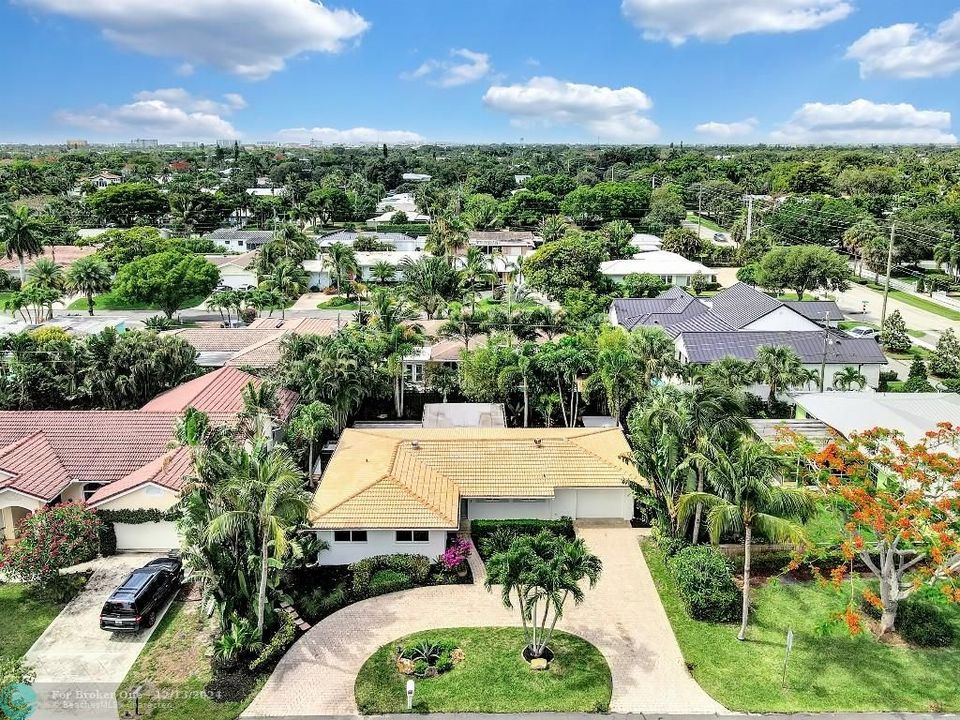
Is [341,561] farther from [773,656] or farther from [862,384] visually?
[862,384]

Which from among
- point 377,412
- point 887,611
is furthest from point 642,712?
point 377,412

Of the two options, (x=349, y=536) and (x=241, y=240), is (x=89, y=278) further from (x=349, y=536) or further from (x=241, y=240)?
(x=349, y=536)

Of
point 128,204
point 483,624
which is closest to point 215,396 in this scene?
point 483,624

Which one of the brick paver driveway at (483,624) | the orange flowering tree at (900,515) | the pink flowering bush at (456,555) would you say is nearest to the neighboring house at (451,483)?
the pink flowering bush at (456,555)

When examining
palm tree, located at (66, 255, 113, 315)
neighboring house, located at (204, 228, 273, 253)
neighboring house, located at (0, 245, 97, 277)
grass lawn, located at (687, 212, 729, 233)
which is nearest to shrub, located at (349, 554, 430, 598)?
palm tree, located at (66, 255, 113, 315)

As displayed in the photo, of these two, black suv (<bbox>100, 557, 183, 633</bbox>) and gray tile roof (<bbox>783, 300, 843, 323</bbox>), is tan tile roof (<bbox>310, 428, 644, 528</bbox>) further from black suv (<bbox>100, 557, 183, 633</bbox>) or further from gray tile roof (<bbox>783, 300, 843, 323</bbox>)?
gray tile roof (<bbox>783, 300, 843, 323</bbox>)

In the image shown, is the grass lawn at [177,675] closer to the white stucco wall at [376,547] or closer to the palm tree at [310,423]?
the white stucco wall at [376,547]
